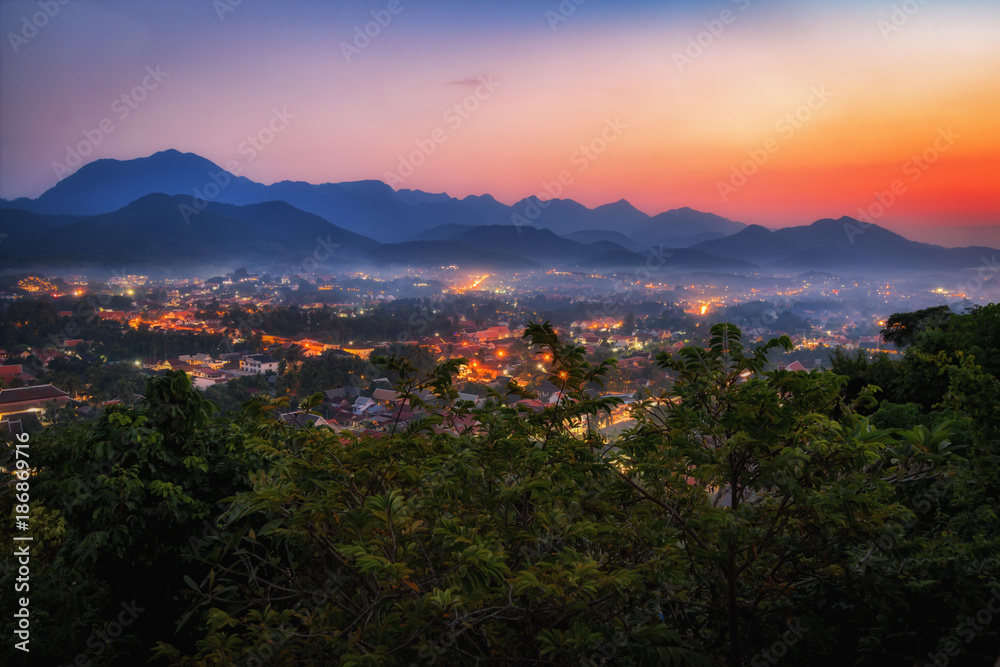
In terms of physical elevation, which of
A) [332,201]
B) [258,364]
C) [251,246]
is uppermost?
[332,201]

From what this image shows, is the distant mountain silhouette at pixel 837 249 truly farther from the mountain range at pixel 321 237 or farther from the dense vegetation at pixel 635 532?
the dense vegetation at pixel 635 532

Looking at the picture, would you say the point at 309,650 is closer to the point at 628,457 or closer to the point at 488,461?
the point at 488,461

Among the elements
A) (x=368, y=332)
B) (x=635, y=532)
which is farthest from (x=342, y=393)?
(x=635, y=532)

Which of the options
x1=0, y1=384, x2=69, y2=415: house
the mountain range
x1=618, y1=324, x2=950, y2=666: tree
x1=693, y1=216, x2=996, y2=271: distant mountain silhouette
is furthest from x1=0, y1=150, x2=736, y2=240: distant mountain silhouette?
x1=618, y1=324, x2=950, y2=666: tree

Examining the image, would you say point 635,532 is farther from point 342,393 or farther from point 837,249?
point 837,249

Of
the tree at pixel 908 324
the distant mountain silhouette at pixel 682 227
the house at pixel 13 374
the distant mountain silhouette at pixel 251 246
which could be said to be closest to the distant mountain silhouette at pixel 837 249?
the distant mountain silhouette at pixel 251 246

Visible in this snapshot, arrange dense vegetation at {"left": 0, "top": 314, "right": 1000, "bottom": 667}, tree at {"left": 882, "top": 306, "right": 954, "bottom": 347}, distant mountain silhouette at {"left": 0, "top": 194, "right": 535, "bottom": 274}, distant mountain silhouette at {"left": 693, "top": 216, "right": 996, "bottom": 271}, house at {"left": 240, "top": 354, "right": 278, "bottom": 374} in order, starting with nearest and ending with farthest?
dense vegetation at {"left": 0, "top": 314, "right": 1000, "bottom": 667} < tree at {"left": 882, "top": 306, "right": 954, "bottom": 347} < house at {"left": 240, "top": 354, "right": 278, "bottom": 374} < distant mountain silhouette at {"left": 0, "top": 194, "right": 535, "bottom": 274} < distant mountain silhouette at {"left": 693, "top": 216, "right": 996, "bottom": 271}

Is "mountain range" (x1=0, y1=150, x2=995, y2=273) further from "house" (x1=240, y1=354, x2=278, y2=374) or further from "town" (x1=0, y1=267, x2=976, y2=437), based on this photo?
"house" (x1=240, y1=354, x2=278, y2=374)
